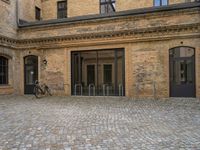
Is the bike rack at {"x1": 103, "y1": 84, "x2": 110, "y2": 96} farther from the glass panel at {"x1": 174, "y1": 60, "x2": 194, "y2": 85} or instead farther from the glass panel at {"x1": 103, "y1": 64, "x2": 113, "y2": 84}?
the glass panel at {"x1": 174, "y1": 60, "x2": 194, "y2": 85}

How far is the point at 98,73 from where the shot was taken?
16656mm

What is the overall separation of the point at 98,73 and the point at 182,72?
5.63 m

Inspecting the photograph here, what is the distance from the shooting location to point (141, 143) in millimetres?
5332

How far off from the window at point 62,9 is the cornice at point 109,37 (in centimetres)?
685

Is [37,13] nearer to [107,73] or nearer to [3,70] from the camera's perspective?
[3,70]

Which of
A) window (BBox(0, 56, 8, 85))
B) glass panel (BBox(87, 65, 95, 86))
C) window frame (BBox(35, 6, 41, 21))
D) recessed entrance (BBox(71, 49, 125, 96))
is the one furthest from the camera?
window frame (BBox(35, 6, 41, 21))

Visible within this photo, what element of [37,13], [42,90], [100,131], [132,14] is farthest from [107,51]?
[37,13]

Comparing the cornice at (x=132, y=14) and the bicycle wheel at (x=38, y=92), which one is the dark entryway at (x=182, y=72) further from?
the bicycle wheel at (x=38, y=92)

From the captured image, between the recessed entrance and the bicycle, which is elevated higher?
the recessed entrance

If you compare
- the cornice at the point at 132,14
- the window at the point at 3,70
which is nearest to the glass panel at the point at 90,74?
the cornice at the point at 132,14

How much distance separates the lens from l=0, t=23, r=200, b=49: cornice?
13816mm

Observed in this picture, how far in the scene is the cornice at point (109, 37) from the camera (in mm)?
13816

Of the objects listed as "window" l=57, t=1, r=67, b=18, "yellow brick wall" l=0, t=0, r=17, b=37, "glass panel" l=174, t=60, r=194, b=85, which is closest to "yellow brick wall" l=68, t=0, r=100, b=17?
"window" l=57, t=1, r=67, b=18

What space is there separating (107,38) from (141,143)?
1085 centimetres
